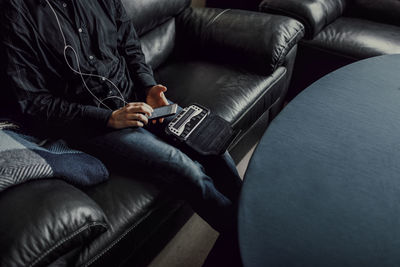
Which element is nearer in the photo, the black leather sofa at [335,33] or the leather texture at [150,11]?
the leather texture at [150,11]

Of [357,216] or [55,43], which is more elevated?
Result: [55,43]

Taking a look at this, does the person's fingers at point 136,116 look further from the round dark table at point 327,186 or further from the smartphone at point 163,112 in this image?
the round dark table at point 327,186

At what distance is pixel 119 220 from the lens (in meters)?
0.89

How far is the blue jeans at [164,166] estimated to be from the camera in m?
0.96

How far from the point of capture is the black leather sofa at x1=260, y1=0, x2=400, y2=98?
163 centimetres

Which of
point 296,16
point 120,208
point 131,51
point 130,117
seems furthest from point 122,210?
point 296,16

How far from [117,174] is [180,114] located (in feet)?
0.94

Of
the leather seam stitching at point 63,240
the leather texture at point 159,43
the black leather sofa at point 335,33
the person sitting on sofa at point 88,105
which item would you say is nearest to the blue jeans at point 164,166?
the person sitting on sofa at point 88,105

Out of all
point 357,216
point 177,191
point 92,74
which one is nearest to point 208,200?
point 177,191

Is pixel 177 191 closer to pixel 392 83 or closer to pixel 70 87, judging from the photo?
pixel 70 87

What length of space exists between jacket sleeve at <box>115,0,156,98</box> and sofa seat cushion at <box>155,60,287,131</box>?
0.13 metres

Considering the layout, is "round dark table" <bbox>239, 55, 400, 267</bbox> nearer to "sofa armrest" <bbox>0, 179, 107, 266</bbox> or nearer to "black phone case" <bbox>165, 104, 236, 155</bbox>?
"black phone case" <bbox>165, 104, 236, 155</bbox>

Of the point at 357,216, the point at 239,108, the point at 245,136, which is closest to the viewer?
the point at 357,216

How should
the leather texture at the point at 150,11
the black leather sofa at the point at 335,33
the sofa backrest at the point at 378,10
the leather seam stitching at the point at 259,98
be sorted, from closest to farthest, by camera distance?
the leather seam stitching at the point at 259,98, the leather texture at the point at 150,11, the black leather sofa at the point at 335,33, the sofa backrest at the point at 378,10
